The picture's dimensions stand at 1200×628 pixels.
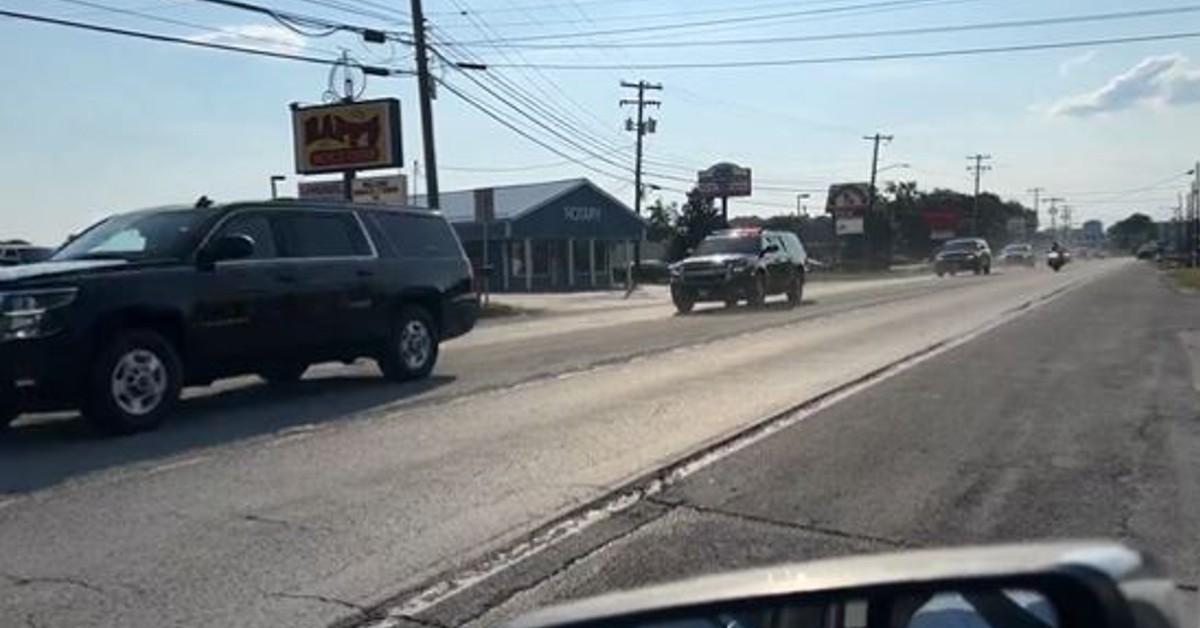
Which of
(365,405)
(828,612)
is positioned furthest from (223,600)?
(365,405)

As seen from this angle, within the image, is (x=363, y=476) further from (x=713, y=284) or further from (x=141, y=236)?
(x=713, y=284)

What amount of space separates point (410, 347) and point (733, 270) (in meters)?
17.4

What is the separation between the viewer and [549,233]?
6028cm

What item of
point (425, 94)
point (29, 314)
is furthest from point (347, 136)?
point (29, 314)

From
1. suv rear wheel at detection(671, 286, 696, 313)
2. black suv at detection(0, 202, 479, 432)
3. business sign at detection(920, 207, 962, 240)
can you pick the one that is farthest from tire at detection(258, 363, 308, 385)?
business sign at detection(920, 207, 962, 240)

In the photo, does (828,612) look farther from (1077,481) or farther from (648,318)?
(648,318)

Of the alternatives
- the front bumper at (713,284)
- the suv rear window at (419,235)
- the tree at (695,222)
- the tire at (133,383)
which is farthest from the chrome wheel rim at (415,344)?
the tree at (695,222)

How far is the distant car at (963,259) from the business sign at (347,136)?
4030 cm

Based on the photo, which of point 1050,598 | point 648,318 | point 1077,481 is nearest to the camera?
point 1050,598

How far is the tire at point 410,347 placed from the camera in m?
13.8

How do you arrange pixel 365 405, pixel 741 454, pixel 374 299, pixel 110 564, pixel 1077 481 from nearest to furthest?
pixel 110 564, pixel 1077 481, pixel 741 454, pixel 365 405, pixel 374 299

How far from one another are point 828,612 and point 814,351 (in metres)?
16.2

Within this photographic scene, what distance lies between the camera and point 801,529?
6.98 metres

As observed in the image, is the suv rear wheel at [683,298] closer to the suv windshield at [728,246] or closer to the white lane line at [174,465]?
the suv windshield at [728,246]
